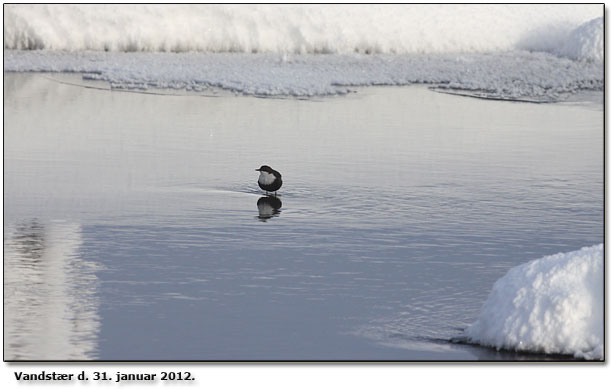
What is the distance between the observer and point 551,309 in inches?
312

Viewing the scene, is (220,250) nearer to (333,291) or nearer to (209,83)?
(333,291)

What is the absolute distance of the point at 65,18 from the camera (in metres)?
30.2

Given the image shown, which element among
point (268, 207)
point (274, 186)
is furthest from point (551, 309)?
point (274, 186)

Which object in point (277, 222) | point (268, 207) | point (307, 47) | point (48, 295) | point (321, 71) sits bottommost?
point (48, 295)

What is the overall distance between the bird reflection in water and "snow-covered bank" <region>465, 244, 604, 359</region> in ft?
17.4

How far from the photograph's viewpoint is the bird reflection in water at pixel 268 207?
1357 cm

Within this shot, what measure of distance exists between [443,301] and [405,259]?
159 cm

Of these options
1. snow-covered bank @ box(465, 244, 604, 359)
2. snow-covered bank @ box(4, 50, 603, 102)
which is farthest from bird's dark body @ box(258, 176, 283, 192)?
snow-covered bank @ box(4, 50, 603, 102)

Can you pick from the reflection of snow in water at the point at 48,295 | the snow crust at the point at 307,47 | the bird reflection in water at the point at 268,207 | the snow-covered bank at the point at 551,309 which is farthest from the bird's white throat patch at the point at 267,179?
the snow crust at the point at 307,47

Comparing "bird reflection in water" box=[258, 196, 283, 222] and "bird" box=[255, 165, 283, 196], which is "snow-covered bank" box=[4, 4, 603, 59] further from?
"bird reflection in water" box=[258, 196, 283, 222]

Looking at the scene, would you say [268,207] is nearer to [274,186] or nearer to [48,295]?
[274,186]

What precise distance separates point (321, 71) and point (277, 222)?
1701 cm

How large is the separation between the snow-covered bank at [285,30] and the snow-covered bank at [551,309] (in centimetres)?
2055

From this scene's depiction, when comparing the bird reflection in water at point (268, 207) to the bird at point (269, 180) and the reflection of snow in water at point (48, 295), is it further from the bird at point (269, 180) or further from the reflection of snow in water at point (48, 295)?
the reflection of snow in water at point (48, 295)
